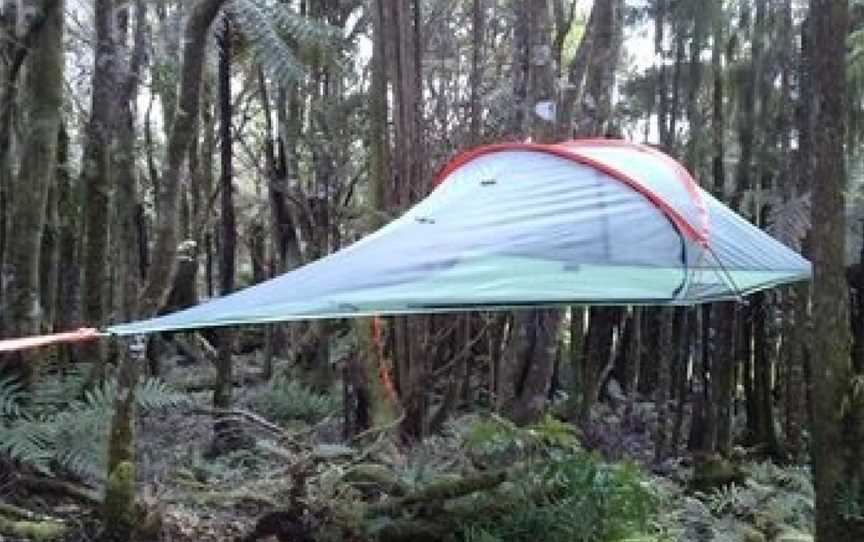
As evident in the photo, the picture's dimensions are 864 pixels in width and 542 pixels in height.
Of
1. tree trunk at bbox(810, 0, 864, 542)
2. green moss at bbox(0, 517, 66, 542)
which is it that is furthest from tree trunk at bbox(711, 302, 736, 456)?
green moss at bbox(0, 517, 66, 542)

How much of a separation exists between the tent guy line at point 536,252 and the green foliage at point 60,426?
29.7 inches

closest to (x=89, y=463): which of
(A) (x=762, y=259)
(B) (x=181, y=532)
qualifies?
(B) (x=181, y=532)

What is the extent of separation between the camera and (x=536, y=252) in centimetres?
421

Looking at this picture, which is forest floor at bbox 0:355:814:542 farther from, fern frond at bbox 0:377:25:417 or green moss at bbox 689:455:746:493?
green moss at bbox 689:455:746:493

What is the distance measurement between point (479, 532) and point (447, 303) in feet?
3.52

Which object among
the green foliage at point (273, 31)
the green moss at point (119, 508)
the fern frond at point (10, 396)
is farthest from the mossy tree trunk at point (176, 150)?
the green foliage at point (273, 31)

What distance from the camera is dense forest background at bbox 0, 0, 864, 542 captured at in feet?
14.4

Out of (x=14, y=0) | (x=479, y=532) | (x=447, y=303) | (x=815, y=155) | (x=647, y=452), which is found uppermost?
(x=14, y=0)

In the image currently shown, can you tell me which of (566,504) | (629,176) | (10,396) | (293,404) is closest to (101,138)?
(10,396)

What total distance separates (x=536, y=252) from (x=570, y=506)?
1.05 metres

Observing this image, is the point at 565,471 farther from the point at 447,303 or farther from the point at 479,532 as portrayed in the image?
the point at 447,303

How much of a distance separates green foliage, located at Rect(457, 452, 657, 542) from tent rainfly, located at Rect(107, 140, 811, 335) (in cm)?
76

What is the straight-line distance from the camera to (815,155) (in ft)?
13.5

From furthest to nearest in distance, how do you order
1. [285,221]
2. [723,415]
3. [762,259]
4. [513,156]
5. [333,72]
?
[285,221] → [333,72] → [723,415] → [513,156] → [762,259]
